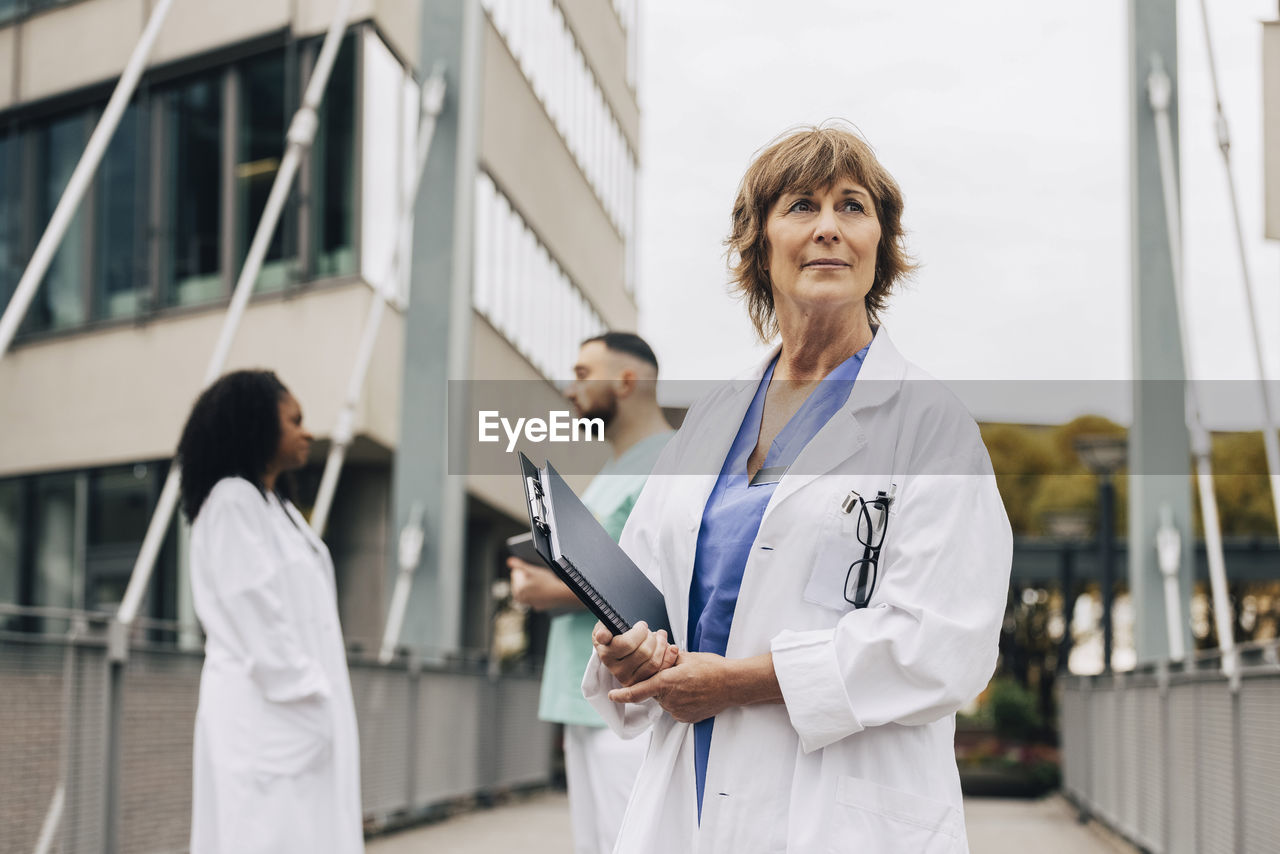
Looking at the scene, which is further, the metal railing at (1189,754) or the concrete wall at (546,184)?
the concrete wall at (546,184)

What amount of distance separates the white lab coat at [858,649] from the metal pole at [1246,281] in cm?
652

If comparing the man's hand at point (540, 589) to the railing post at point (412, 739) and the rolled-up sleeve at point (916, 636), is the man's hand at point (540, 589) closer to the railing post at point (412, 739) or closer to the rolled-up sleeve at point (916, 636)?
the rolled-up sleeve at point (916, 636)

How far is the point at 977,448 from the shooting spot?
2312 mm

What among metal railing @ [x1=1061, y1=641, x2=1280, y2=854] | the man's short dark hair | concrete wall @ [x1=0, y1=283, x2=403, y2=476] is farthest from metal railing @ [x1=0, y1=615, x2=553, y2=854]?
concrete wall @ [x1=0, y1=283, x2=403, y2=476]

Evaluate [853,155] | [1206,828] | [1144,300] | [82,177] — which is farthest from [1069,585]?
[853,155]

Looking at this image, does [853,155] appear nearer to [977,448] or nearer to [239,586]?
[977,448]

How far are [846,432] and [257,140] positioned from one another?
16.0m

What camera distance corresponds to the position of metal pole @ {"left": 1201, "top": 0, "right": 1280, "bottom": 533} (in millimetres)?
8734

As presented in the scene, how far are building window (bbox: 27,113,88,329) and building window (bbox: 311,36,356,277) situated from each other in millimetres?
3250

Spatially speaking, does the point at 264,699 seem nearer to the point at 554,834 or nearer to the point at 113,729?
the point at 113,729

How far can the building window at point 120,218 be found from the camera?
17.9 m

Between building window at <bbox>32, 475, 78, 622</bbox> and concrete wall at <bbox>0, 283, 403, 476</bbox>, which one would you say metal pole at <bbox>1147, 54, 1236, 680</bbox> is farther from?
building window at <bbox>32, 475, 78, 622</bbox>

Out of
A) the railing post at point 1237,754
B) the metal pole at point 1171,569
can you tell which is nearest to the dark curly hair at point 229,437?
the railing post at point 1237,754

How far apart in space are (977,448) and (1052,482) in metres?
36.3
